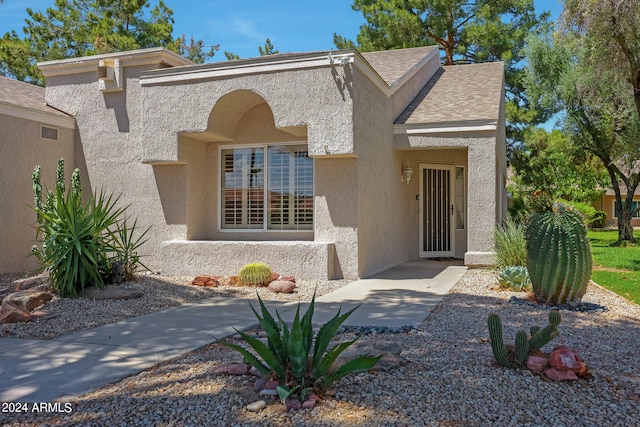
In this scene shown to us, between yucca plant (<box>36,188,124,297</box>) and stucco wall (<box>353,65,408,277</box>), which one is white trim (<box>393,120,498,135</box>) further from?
yucca plant (<box>36,188,124,297</box>)

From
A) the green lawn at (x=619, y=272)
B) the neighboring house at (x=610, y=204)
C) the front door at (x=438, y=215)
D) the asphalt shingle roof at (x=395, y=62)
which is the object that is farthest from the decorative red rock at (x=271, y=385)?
the neighboring house at (x=610, y=204)

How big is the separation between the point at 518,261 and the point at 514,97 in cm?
1792

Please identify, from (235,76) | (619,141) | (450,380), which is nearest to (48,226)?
(235,76)

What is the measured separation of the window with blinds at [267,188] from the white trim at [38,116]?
4.17m

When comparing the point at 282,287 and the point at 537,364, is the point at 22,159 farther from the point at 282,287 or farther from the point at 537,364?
the point at 537,364

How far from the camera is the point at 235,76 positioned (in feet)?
37.8

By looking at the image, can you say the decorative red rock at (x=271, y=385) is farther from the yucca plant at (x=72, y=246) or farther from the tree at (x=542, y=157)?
the tree at (x=542, y=157)

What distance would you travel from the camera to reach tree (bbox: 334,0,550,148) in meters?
24.7

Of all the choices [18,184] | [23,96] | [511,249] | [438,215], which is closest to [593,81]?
[438,215]

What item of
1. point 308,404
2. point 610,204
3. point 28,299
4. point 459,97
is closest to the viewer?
point 308,404

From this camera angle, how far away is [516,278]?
916 centimetres

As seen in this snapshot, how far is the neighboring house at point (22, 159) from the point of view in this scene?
1192cm

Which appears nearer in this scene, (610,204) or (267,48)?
(267,48)

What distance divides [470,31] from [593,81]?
1160 centimetres
